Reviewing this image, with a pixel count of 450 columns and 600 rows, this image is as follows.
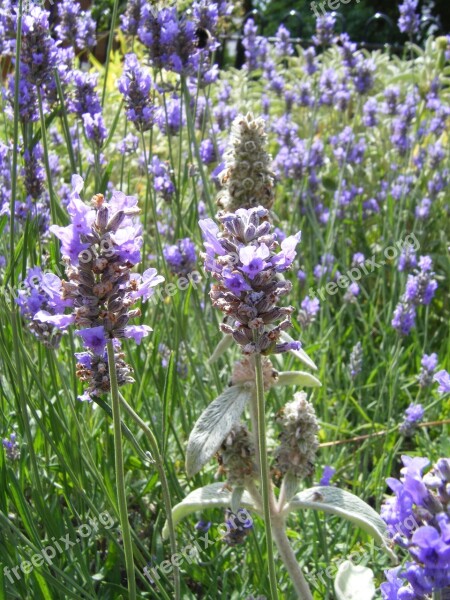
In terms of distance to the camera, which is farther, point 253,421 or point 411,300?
point 411,300

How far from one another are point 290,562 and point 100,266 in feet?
2.56

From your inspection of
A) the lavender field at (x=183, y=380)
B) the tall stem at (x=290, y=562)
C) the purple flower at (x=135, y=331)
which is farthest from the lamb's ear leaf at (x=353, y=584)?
the purple flower at (x=135, y=331)

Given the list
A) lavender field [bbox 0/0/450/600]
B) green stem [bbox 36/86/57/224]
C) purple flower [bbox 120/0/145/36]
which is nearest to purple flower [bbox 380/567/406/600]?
lavender field [bbox 0/0/450/600]

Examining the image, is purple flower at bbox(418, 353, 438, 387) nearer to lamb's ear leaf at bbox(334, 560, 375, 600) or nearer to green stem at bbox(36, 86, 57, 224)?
lamb's ear leaf at bbox(334, 560, 375, 600)

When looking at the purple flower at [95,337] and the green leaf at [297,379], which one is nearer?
the purple flower at [95,337]

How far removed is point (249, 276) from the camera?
970 mm

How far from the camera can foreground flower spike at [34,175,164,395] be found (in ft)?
3.14

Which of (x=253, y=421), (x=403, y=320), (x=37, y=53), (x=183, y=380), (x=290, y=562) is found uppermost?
(x=37, y=53)

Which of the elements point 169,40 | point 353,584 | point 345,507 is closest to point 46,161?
point 169,40

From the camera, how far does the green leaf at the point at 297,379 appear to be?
1.53 meters

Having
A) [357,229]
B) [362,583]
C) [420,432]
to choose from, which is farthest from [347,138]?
[362,583]

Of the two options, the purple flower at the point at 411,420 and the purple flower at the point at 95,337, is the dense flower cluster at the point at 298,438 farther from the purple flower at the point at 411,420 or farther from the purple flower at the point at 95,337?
the purple flower at the point at 411,420

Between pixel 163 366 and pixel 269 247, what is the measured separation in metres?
1.30

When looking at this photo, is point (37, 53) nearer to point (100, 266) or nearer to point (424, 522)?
point (100, 266)
